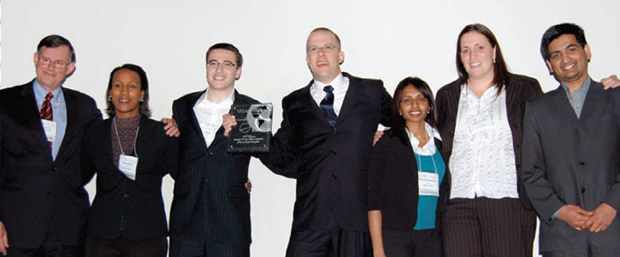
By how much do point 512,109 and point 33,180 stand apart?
2818 millimetres

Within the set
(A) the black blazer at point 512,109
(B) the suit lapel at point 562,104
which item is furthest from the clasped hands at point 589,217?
(B) the suit lapel at point 562,104

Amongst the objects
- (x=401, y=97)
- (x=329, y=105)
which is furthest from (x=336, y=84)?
(x=401, y=97)

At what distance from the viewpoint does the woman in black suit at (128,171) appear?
3.12 meters

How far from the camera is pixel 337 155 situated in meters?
3.03

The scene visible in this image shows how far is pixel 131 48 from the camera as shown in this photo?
4.27m

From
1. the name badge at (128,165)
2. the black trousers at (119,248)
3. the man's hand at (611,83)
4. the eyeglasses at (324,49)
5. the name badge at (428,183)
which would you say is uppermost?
the eyeglasses at (324,49)

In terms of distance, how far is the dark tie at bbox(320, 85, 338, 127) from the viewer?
10.2 ft

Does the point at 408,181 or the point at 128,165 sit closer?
the point at 408,181

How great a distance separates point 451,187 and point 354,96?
0.76 metres

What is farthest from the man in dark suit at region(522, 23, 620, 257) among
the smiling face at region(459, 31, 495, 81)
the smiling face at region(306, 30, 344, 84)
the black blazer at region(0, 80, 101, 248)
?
the black blazer at region(0, 80, 101, 248)

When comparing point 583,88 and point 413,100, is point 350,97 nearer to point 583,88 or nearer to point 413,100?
point 413,100

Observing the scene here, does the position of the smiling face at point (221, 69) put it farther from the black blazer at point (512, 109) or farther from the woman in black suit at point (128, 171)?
the black blazer at point (512, 109)

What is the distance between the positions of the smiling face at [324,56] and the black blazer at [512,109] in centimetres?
67

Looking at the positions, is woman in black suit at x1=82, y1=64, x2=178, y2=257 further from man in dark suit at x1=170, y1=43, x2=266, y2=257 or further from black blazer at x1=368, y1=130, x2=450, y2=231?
black blazer at x1=368, y1=130, x2=450, y2=231
